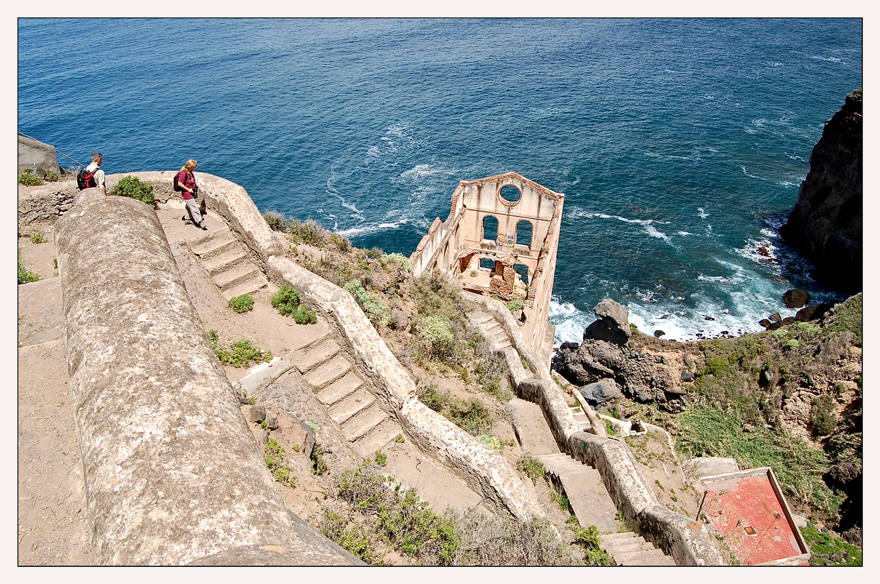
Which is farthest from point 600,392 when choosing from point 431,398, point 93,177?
point 93,177

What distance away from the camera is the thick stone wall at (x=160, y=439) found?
6238 mm

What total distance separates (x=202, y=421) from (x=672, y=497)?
14601mm

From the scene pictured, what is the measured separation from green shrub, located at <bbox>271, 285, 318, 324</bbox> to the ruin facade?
14449 millimetres

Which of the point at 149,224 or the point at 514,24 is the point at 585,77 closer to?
the point at 514,24

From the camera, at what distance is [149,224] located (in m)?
12.4

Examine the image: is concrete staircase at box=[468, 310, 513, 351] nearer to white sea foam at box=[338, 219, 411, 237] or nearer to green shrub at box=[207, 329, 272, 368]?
green shrub at box=[207, 329, 272, 368]

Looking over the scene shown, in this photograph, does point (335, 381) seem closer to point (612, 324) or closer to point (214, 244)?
point (214, 244)

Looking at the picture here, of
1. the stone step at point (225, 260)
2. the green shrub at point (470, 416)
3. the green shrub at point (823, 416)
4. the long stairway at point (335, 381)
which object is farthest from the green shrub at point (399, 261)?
the green shrub at point (823, 416)

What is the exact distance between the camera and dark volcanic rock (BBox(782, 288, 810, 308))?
145 feet

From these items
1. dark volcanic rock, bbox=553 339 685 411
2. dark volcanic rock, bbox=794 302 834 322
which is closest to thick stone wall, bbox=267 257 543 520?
dark volcanic rock, bbox=553 339 685 411

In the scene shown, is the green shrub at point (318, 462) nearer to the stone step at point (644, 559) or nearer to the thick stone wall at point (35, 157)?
the stone step at point (644, 559)

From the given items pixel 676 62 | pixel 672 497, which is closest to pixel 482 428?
pixel 672 497

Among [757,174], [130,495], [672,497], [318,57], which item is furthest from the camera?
[318,57]

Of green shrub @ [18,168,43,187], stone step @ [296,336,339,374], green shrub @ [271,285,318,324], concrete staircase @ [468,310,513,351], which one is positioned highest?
green shrub @ [18,168,43,187]
